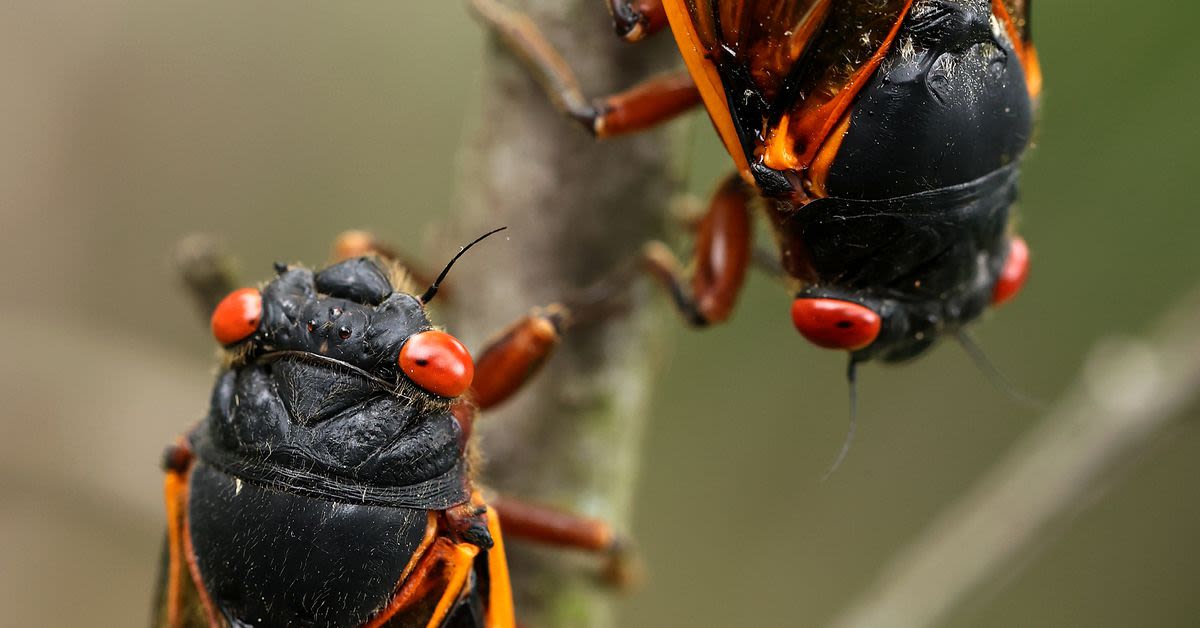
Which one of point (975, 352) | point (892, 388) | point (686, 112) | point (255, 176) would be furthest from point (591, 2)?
point (255, 176)

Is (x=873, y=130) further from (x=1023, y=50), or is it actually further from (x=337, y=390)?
(x=337, y=390)

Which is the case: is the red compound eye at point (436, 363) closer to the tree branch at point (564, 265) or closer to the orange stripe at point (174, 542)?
the tree branch at point (564, 265)

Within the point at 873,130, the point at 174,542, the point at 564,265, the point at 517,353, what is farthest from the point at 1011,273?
the point at 174,542

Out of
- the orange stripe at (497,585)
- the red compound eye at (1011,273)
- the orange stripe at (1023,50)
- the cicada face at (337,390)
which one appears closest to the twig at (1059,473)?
the red compound eye at (1011,273)

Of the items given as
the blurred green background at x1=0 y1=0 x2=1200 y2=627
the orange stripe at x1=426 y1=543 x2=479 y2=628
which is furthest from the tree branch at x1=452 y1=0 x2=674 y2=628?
the blurred green background at x1=0 y1=0 x2=1200 y2=627

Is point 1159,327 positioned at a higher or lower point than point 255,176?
higher

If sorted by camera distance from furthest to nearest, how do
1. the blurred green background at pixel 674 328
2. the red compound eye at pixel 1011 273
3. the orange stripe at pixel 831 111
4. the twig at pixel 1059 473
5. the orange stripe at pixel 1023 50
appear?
the blurred green background at pixel 674 328, the red compound eye at pixel 1011 273, the twig at pixel 1059 473, the orange stripe at pixel 1023 50, the orange stripe at pixel 831 111

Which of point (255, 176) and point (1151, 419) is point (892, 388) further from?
point (255, 176)
